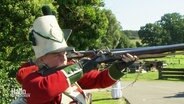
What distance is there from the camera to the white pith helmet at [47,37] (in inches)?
193

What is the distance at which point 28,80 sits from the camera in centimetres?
474

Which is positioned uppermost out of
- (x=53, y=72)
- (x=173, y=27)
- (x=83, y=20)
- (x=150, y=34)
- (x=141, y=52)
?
(x=83, y=20)

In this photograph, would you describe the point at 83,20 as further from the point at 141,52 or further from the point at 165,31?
the point at 165,31

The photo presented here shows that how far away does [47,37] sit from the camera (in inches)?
194

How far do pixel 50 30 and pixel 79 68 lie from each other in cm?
46

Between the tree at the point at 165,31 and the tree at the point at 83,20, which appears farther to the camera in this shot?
the tree at the point at 165,31

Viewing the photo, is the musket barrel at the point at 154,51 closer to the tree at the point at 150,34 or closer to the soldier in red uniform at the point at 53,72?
the soldier in red uniform at the point at 53,72

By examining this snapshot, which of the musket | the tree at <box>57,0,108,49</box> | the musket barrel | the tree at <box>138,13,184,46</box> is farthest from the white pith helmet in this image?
the tree at <box>138,13,184,46</box>

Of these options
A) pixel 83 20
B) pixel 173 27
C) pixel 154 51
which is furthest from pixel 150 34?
pixel 154 51

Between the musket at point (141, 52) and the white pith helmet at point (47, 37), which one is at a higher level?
the white pith helmet at point (47, 37)

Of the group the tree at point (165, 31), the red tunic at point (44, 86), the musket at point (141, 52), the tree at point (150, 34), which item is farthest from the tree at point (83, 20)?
the tree at point (150, 34)

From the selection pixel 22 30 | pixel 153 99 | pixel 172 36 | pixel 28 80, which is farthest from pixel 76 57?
pixel 172 36

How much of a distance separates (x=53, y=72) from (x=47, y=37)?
1.18 feet

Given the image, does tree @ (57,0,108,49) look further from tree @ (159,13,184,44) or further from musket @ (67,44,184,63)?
tree @ (159,13,184,44)
